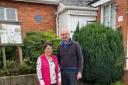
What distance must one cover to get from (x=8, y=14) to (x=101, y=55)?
5127 mm

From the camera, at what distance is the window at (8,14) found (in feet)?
37.7

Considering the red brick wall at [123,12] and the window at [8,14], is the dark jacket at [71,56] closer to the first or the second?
the red brick wall at [123,12]

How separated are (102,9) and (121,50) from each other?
12.2 feet

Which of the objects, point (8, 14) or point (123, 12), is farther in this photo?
point (8, 14)

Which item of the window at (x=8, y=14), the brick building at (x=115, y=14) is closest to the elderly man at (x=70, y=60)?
the brick building at (x=115, y=14)

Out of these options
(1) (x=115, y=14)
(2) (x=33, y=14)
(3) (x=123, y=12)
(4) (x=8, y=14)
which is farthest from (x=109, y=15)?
(4) (x=8, y=14)

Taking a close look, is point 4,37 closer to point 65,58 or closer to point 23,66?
point 23,66

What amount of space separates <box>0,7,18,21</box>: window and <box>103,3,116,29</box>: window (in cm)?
341

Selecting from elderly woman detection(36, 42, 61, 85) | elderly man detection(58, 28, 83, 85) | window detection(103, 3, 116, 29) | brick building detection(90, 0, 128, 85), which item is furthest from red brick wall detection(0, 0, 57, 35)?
elderly woman detection(36, 42, 61, 85)

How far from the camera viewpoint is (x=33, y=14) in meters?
12.0

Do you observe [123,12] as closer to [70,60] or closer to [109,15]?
[109,15]

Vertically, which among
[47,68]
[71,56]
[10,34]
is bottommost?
[47,68]

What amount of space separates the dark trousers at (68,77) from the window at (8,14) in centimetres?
556

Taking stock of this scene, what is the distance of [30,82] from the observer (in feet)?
26.6
